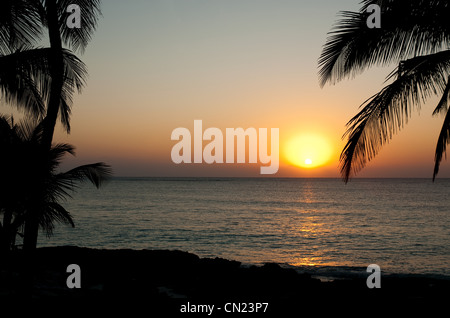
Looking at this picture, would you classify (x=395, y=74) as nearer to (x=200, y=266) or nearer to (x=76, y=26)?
(x=76, y=26)

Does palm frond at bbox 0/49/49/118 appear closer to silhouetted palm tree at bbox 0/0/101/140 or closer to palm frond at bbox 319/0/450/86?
silhouetted palm tree at bbox 0/0/101/140

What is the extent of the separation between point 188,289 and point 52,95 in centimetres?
692

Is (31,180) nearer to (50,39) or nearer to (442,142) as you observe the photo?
(50,39)

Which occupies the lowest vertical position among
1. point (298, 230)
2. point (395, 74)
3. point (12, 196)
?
point (298, 230)

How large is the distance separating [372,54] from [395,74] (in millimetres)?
547

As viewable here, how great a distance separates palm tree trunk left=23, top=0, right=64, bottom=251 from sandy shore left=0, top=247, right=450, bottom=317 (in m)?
0.49

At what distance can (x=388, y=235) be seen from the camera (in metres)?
33.8

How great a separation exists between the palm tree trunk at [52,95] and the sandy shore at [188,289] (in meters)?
0.49

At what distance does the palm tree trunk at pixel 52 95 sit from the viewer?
256 inches

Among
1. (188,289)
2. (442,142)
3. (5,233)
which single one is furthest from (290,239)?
(442,142)

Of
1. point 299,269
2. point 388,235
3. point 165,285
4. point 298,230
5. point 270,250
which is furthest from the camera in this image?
point 298,230

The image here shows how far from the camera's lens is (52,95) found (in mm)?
6766

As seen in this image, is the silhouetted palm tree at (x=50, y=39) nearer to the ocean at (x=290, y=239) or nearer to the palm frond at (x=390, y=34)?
the palm frond at (x=390, y=34)
